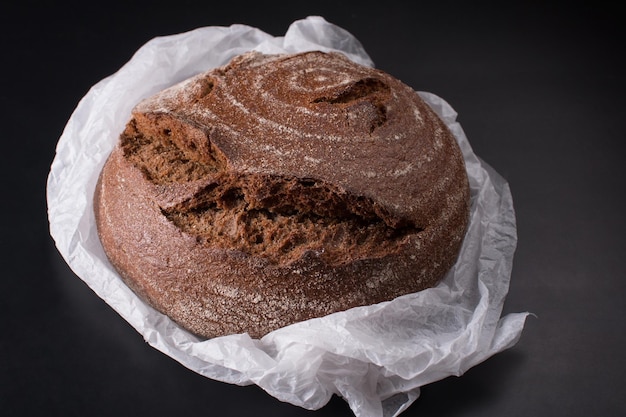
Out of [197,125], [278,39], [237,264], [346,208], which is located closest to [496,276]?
[346,208]

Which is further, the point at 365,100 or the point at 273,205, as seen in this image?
the point at 365,100

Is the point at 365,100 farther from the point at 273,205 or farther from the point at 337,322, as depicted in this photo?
the point at 337,322

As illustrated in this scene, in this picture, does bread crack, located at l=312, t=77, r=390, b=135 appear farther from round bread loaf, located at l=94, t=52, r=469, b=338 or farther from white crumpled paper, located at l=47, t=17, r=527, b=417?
white crumpled paper, located at l=47, t=17, r=527, b=417

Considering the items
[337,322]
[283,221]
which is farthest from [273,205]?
[337,322]

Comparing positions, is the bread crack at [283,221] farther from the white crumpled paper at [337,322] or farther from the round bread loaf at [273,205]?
the white crumpled paper at [337,322]

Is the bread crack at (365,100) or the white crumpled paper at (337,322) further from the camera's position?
the bread crack at (365,100)

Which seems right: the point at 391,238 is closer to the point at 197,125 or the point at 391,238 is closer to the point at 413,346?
the point at 413,346

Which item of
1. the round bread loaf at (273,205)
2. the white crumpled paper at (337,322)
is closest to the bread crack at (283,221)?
the round bread loaf at (273,205)

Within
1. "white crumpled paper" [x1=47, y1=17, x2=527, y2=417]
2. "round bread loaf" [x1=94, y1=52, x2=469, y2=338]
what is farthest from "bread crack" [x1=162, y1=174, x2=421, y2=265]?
"white crumpled paper" [x1=47, y1=17, x2=527, y2=417]
